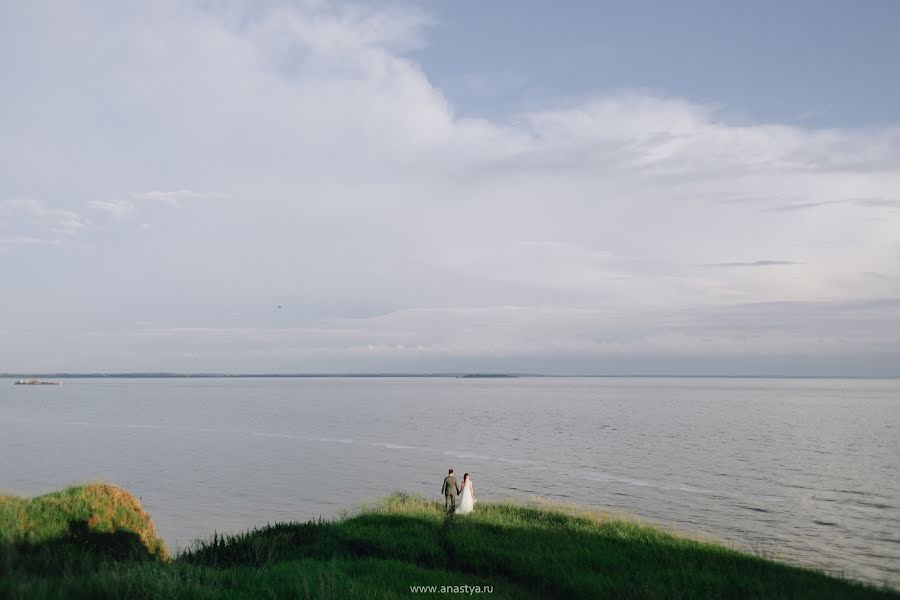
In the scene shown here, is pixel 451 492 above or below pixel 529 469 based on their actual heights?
above

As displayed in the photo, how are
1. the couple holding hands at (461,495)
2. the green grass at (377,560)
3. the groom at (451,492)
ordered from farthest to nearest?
the groom at (451,492) → the couple holding hands at (461,495) → the green grass at (377,560)

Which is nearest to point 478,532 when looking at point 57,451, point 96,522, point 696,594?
point 696,594

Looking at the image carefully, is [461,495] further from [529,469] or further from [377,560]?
[529,469]

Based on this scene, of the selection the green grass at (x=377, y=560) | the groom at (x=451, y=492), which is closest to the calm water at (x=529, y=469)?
the green grass at (x=377, y=560)

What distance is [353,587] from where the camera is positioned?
1366 cm

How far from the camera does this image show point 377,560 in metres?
18.9

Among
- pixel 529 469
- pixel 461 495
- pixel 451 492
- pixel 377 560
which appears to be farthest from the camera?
pixel 529 469

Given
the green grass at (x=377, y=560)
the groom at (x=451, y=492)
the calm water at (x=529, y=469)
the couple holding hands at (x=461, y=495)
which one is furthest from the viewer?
the calm water at (x=529, y=469)

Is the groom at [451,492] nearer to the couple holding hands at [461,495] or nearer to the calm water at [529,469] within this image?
the couple holding hands at [461,495]

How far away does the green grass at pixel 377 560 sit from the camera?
13.7 meters

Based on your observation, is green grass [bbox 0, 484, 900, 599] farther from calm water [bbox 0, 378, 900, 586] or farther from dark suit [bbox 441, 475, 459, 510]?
calm water [bbox 0, 378, 900, 586]

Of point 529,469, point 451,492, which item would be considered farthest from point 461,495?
point 529,469

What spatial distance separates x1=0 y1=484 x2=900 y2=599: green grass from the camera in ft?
44.8

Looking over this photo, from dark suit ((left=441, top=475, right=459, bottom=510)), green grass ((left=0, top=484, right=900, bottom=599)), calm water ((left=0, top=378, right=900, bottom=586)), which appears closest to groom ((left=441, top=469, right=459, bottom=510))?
dark suit ((left=441, top=475, right=459, bottom=510))
